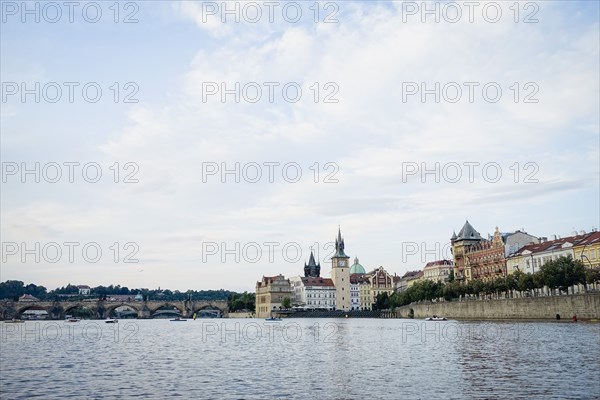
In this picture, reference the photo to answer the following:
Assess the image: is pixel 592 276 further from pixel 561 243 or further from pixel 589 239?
pixel 561 243

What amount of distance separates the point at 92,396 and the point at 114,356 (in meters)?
28.5

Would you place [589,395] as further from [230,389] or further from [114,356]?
[114,356]

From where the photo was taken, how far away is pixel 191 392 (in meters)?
36.6

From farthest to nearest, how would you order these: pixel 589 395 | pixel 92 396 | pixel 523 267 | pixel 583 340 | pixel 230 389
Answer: pixel 523 267 → pixel 583 340 → pixel 230 389 → pixel 92 396 → pixel 589 395

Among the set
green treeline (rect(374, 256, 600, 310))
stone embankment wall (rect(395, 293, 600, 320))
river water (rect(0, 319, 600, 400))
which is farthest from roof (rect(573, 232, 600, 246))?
river water (rect(0, 319, 600, 400))

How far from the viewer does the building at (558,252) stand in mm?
140750

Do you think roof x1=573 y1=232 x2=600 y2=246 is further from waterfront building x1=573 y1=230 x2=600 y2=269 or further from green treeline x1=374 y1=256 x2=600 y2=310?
green treeline x1=374 y1=256 x2=600 y2=310

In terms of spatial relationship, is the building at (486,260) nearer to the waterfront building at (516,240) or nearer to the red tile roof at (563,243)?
the waterfront building at (516,240)

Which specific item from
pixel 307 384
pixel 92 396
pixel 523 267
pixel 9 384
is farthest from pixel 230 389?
pixel 523 267

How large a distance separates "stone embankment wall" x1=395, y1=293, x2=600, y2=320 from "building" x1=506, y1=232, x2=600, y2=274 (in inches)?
636

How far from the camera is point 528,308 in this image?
11462 centimetres

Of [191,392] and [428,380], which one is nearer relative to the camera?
[191,392]

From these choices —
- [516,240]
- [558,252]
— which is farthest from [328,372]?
[516,240]

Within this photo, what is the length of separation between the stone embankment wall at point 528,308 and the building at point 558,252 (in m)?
16.2
